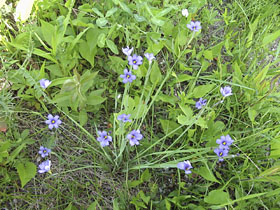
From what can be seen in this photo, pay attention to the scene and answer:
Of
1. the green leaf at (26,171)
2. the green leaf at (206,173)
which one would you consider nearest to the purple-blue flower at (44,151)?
the green leaf at (26,171)

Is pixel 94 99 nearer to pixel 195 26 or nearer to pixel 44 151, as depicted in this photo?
pixel 44 151

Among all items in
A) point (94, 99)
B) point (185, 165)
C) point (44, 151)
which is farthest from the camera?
point (94, 99)

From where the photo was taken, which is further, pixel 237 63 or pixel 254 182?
pixel 237 63

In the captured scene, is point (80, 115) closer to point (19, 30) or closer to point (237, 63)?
point (19, 30)

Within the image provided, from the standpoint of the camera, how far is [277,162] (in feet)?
4.77

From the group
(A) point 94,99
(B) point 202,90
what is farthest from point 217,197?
(A) point 94,99

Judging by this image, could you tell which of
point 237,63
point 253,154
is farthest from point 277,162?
point 237,63

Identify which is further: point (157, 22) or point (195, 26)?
point (195, 26)

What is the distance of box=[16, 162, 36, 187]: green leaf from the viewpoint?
1265 mm

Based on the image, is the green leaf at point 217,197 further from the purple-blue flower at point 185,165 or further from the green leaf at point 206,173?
the purple-blue flower at point 185,165

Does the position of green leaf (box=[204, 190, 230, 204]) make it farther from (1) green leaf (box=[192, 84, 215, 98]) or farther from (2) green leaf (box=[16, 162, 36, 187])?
(2) green leaf (box=[16, 162, 36, 187])

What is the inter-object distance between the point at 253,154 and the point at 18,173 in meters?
1.28

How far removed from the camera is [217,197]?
4.11 feet

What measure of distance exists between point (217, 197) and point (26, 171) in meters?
0.97
